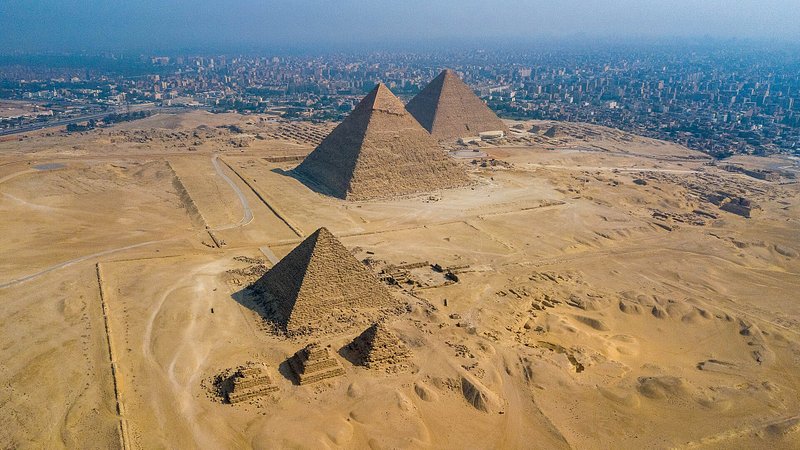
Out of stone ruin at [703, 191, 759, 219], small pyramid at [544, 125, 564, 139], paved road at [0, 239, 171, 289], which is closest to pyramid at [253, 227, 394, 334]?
paved road at [0, 239, 171, 289]

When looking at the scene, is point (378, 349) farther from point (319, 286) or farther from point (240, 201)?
point (240, 201)

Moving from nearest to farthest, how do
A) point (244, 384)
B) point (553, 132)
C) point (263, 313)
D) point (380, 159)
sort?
point (244, 384) < point (263, 313) < point (380, 159) < point (553, 132)

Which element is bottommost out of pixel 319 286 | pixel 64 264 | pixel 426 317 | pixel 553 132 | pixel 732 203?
pixel 732 203

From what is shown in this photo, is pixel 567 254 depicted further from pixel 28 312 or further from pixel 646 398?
pixel 28 312

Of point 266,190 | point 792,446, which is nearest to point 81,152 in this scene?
point 266,190

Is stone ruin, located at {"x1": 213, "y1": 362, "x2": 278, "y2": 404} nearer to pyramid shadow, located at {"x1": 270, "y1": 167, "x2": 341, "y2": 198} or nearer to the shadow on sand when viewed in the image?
the shadow on sand

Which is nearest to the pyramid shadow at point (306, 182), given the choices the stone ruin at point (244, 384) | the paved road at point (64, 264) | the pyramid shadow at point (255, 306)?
the paved road at point (64, 264)

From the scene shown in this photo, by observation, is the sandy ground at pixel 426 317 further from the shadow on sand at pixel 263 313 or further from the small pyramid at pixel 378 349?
the small pyramid at pixel 378 349

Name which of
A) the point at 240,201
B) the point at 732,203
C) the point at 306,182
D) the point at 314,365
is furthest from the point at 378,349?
the point at 732,203
